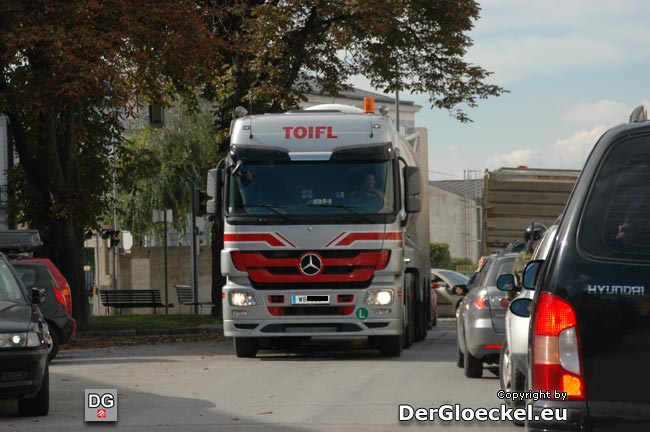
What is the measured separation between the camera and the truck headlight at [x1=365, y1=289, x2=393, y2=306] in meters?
18.8

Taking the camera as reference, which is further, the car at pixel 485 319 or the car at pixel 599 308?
the car at pixel 485 319

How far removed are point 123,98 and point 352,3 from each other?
19.9 ft

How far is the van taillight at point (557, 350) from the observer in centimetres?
567

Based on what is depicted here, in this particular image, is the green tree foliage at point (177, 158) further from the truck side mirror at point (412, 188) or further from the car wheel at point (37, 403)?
the car wheel at point (37, 403)

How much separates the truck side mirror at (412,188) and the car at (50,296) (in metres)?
5.19

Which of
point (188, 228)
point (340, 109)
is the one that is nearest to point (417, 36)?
point (340, 109)

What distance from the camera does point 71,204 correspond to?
27.7 meters

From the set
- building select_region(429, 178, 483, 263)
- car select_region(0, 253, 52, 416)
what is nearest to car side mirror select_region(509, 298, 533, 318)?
car select_region(0, 253, 52, 416)

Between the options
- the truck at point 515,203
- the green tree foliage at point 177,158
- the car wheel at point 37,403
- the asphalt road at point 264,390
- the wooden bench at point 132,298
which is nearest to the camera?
the asphalt road at point 264,390

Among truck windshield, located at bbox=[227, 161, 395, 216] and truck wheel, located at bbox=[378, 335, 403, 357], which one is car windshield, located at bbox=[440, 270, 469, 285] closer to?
truck wheel, located at bbox=[378, 335, 403, 357]

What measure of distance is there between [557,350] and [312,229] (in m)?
12.9

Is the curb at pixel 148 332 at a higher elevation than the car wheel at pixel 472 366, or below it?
below

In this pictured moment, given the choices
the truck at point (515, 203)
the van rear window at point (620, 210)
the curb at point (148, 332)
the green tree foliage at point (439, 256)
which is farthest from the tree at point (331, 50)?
the green tree foliage at point (439, 256)

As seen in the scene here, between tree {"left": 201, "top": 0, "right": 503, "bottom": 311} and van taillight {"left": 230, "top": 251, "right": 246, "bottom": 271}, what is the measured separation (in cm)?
1052
